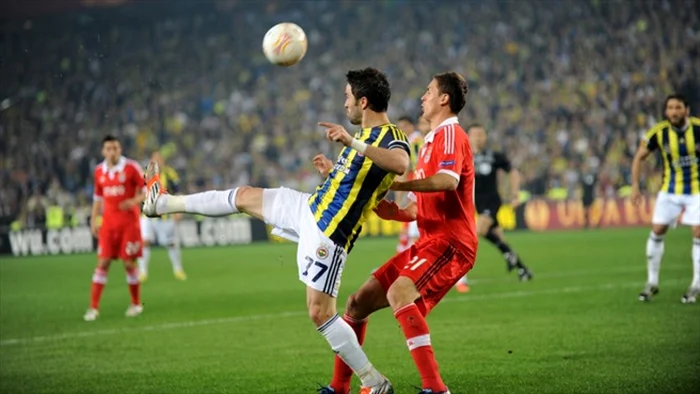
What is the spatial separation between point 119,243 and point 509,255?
6.18 m

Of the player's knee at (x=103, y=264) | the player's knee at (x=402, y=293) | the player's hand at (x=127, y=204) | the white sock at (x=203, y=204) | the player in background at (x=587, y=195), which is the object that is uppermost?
the white sock at (x=203, y=204)

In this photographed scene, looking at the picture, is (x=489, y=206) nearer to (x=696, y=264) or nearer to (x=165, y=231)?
(x=696, y=264)

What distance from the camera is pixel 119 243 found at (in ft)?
43.8

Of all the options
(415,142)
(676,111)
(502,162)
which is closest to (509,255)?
(502,162)

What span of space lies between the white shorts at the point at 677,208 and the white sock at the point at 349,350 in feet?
23.4

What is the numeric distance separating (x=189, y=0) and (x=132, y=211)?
25676 millimetres

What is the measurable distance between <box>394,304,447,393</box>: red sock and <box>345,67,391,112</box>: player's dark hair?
4.50ft

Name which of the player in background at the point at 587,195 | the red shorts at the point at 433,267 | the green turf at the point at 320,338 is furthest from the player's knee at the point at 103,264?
the player in background at the point at 587,195

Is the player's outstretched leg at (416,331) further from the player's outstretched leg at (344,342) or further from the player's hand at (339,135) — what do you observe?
the player's hand at (339,135)

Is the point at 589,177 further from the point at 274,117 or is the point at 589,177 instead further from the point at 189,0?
the point at 189,0

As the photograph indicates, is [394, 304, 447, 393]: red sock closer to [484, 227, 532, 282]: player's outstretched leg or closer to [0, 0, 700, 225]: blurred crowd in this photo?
[484, 227, 532, 282]: player's outstretched leg

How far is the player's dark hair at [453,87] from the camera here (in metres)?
6.84

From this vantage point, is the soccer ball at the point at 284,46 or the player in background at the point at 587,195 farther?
the player in background at the point at 587,195

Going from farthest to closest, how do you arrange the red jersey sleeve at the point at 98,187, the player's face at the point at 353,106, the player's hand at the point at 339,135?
the red jersey sleeve at the point at 98,187, the player's face at the point at 353,106, the player's hand at the point at 339,135
